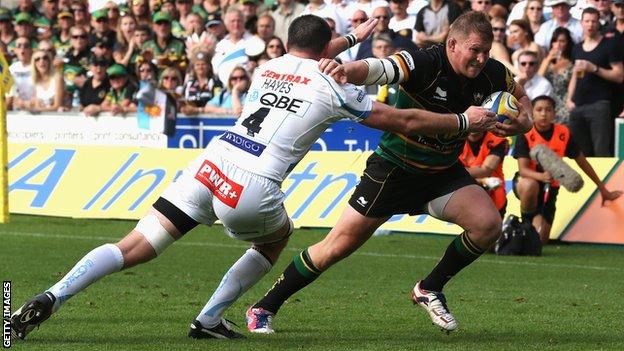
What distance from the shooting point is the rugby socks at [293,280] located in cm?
877

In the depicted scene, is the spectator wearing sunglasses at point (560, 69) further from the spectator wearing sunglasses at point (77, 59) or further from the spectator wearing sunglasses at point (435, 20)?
the spectator wearing sunglasses at point (77, 59)

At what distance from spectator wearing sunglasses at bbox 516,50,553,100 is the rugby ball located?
8434mm

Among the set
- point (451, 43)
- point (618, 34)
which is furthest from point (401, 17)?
point (451, 43)

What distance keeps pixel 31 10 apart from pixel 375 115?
18300 mm

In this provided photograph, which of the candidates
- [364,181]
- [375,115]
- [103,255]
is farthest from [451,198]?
[103,255]

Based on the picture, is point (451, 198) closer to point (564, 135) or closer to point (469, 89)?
point (469, 89)

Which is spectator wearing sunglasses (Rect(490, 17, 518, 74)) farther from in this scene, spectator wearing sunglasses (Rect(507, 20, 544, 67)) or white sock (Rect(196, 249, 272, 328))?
white sock (Rect(196, 249, 272, 328))

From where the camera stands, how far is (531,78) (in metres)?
17.0

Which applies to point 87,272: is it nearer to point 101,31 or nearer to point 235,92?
point 235,92

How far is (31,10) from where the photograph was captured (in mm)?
25078

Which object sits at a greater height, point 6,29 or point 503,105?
point 503,105

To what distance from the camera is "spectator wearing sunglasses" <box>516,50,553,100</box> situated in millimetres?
16875

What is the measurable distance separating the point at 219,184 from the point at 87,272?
0.91 metres

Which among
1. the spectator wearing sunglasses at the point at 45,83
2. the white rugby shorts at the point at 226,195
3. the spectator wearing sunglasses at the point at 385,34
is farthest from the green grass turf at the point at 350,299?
the spectator wearing sunglasses at the point at 45,83
